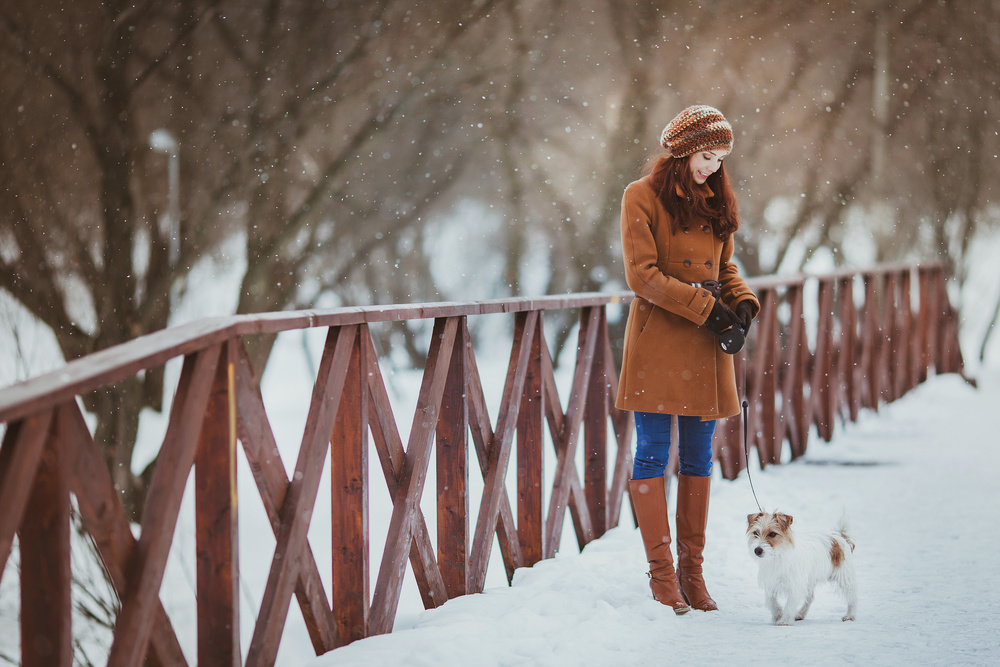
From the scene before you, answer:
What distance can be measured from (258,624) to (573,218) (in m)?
10.6

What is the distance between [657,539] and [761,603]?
484mm

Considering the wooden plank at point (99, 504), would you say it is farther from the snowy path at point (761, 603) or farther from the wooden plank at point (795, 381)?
the wooden plank at point (795, 381)

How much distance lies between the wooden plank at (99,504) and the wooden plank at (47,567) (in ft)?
0.12

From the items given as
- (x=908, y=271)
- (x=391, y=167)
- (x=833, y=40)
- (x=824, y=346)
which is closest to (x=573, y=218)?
(x=391, y=167)

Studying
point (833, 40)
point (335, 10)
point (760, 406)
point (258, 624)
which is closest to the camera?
point (258, 624)

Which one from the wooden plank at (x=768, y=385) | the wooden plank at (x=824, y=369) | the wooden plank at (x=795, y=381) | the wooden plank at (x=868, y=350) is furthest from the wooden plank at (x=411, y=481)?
the wooden plank at (x=868, y=350)

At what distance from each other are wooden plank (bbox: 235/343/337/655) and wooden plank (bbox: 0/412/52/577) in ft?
1.80

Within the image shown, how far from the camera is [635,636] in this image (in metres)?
2.58

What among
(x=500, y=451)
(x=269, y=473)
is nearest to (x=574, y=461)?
(x=500, y=451)

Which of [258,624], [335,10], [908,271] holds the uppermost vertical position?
[335,10]

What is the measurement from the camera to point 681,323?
2.82m

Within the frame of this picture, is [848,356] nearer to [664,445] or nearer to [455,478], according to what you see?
[664,445]

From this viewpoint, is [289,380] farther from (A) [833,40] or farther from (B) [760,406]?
(B) [760,406]

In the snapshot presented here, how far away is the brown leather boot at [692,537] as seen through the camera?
9.54ft
